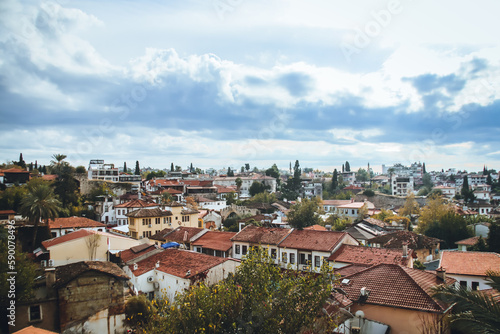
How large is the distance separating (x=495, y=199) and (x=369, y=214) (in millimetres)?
43116

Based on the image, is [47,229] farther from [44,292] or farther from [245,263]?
[245,263]

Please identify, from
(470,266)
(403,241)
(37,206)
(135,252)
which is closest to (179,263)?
(135,252)

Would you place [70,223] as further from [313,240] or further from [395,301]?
[395,301]

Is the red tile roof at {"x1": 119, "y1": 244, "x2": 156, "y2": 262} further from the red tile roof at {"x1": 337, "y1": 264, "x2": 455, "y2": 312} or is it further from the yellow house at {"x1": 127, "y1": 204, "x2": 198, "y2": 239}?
the red tile roof at {"x1": 337, "y1": 264, "x2": 455, "y2": 312}

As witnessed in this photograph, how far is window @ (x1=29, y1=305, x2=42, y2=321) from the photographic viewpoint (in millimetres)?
16812

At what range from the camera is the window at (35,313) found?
16.8 metres

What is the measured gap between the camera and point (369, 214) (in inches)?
2559

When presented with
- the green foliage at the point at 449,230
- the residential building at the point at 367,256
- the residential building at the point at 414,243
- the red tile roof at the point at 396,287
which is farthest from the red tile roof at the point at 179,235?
the green foliage at the point at 449,230

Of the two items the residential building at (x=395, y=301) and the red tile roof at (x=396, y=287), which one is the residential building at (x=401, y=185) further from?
the residential building at (x=395, y=301)

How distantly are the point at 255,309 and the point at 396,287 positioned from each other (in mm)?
8035

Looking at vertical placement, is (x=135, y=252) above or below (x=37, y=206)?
below

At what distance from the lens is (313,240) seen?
2634 cm

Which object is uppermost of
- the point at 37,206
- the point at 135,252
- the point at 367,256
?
the point at 37,206

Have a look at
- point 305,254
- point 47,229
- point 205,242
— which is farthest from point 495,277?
point 47,229
